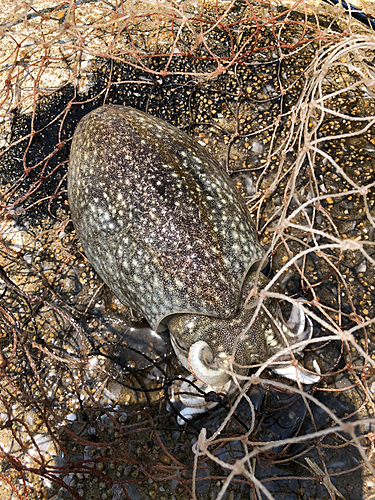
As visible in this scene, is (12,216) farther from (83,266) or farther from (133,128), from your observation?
(133,128)

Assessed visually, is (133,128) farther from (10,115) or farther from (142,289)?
(10,115)

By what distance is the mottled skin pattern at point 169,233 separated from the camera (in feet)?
7.43

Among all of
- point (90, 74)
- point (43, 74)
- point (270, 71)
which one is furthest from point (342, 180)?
point (43, 74)

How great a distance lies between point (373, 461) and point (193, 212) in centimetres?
172

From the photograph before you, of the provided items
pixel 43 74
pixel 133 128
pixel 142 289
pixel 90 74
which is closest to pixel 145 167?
pixel 133 128

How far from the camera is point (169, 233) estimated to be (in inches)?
89.4

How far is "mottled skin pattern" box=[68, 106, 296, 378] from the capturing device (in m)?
2.26

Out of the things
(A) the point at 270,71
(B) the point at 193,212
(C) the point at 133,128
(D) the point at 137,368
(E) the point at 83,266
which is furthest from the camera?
(A) the point at 270,71

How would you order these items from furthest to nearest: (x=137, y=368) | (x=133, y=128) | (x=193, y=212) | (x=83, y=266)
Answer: (x=83, y=266), (x=137, y=368), (x=133, y=128), (x=193, y=212)

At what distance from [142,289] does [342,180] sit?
5.92 feet

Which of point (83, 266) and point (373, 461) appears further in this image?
point (83, 266)

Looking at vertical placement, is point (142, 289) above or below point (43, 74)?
below

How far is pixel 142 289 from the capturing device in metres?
2.36

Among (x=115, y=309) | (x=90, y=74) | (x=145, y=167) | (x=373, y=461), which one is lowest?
(x=373, y=461)
